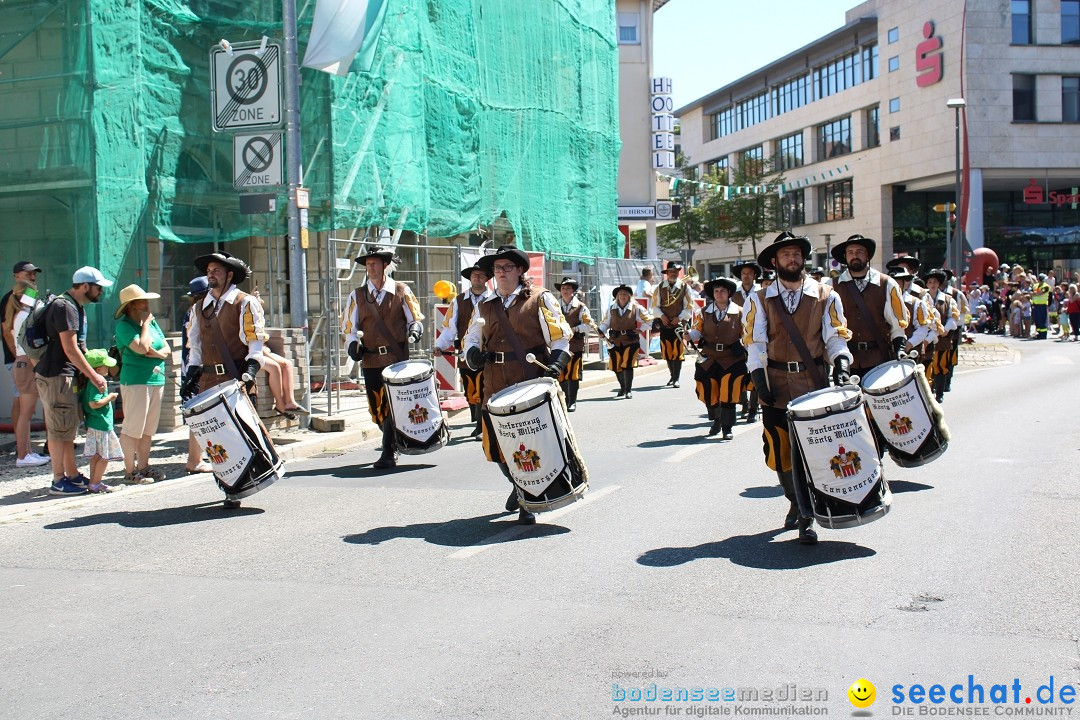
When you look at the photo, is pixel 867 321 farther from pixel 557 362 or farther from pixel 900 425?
pixel 557 362

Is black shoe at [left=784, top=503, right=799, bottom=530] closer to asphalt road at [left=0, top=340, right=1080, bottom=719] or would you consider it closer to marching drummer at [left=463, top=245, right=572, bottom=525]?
asphalt road at [left=0, top=340, right=1080, bottom=719]

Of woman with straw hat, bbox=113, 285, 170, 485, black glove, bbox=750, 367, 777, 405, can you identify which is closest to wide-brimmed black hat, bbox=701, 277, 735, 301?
black glove, bbox=750, 367, 777, 405

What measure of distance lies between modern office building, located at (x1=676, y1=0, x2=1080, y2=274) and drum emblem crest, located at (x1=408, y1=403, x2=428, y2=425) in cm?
3966

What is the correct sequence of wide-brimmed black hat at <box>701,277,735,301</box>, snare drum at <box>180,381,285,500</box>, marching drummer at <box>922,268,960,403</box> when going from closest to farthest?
snare drum at <box>180,381,285,500</box>
wide-brimmed black hat at <box>701,277,735,301</box>
marching drummer at <box>922,268,960,403</box>

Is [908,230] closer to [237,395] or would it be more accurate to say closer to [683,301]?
[683,301]

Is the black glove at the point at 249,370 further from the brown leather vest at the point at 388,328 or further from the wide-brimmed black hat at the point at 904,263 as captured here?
the wide-brimmed black hat at the point at 904,263

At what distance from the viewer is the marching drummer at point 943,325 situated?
16.0 m

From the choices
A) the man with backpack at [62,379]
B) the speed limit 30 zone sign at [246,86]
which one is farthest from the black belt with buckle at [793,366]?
the speed limit 30 zone sign at [246,86]

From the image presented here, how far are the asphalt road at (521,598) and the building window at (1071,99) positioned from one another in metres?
48.4

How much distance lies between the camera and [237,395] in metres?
8.76

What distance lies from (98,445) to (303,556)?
3566 millimetres

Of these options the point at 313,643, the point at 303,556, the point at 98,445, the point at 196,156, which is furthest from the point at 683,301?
the point at 313,643

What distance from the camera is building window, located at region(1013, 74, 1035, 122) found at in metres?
52.0

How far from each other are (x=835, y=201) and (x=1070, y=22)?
1522 cm
